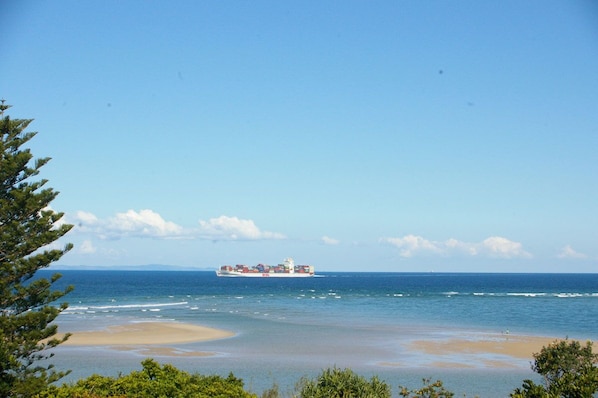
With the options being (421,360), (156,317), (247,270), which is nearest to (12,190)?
(421,360)

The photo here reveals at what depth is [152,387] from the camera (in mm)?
11000

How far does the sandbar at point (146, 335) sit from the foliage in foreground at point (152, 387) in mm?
23286

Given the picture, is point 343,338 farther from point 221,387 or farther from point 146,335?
point 221,387

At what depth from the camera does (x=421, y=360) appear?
1105 inches

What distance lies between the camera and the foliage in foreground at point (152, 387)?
10.9 metres

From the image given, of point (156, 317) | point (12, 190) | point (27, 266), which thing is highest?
point (12, 190)

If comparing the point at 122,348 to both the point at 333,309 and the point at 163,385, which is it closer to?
the point at 163,385

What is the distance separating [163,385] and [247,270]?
188600mm

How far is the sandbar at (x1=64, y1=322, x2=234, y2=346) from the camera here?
113 feet

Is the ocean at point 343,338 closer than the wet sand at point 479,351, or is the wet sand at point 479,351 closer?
the ocean at point 343,338

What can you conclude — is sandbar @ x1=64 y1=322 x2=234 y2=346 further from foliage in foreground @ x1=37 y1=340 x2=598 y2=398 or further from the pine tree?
foliage in foreground @ x1=37 y1=340 x2=598 y2=398

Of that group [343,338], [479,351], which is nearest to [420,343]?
[479,351]

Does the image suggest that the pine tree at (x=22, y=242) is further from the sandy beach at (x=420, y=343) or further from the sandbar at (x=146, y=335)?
the sandbar at (x=146, y=335)

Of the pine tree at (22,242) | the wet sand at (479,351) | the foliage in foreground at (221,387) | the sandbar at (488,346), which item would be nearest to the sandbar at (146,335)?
the sandbar at (488,346)
